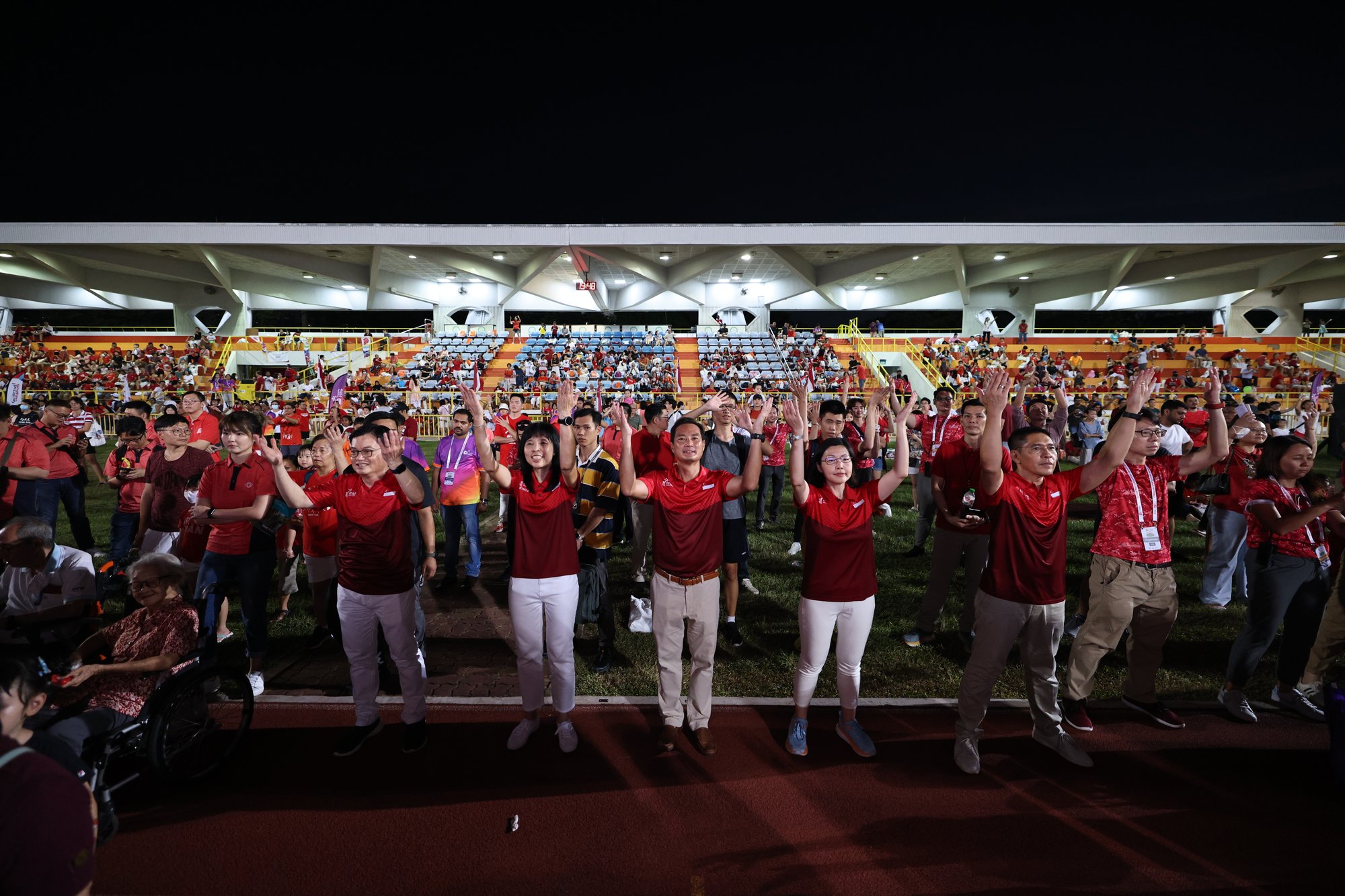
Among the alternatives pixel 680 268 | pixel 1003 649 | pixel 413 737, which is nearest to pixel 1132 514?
pixel 1003 649

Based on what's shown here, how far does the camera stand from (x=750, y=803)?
3.33 m

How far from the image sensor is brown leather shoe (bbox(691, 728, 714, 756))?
147 inches

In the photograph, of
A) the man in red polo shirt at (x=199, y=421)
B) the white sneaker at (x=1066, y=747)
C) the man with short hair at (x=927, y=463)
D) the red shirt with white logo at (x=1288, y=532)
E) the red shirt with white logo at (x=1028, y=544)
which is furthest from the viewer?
the man with short hair at (x=927, y=463)

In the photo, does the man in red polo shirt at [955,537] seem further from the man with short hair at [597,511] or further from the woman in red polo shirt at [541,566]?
the woman in red polo shirt at [541,566]

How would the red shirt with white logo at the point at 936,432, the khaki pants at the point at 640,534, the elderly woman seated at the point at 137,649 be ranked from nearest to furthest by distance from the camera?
the elderly woman seated at the point at 137,649
the khaki pants at the point at 640,534
the red shirt with white logo at the point at 936,432

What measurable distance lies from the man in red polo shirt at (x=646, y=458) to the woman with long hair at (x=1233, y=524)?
5.09 m

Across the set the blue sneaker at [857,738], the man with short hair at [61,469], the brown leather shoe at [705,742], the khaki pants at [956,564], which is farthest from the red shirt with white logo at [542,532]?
the man with short hair at [61,469]

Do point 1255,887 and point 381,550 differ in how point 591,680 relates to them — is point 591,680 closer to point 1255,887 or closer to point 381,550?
point 381,550

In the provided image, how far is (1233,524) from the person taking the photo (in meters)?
5.92

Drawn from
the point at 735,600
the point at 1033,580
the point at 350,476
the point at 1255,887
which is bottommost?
the point at 1255,887

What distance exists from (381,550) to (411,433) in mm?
5949

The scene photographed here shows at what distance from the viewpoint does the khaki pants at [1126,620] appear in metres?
3.82

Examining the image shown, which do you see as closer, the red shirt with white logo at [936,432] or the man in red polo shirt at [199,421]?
the man in red polo shirt at [199,421]

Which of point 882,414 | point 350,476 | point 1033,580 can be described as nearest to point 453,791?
point 350,476
